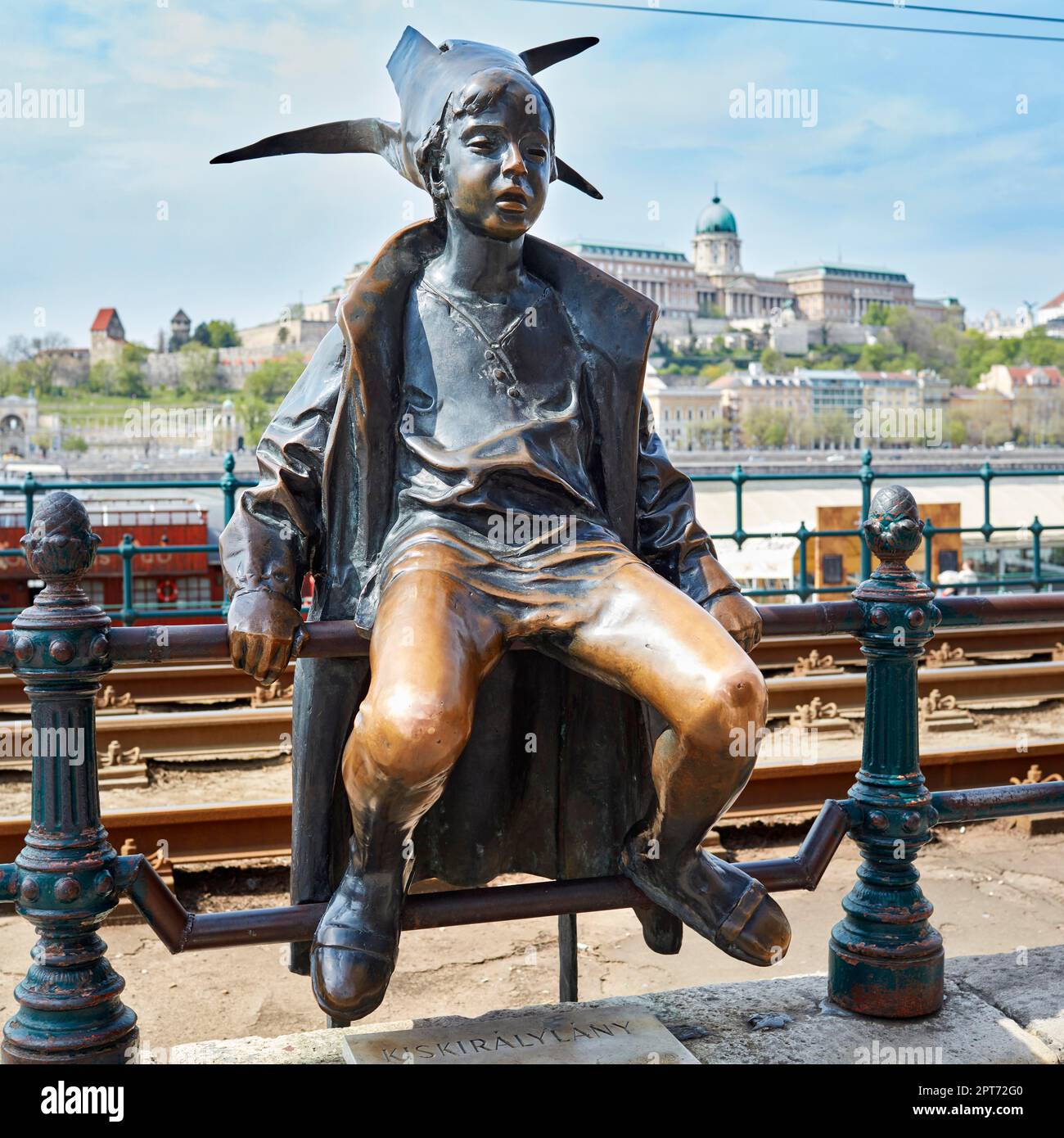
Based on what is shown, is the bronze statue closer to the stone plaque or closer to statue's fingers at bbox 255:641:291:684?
statue's fingers at bbox 255:641:291:684

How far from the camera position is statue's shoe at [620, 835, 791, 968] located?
2.66m

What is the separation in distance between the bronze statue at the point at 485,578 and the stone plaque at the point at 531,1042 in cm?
22

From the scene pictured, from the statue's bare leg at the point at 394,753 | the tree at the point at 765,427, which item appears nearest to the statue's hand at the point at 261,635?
the statue's bare leg at the point at 394,753

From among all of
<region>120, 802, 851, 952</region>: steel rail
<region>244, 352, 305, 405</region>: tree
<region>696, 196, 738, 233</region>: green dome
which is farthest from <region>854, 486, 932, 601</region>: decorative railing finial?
<region>696, 196, 738, 233</region>: green dome

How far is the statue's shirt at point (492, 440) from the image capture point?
8.89ft

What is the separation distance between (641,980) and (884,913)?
2.13 meters

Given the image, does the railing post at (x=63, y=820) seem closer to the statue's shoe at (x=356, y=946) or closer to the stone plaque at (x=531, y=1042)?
the statue's shoe at (x=356, y=946)

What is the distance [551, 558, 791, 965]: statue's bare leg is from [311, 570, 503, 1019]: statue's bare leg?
229 mm

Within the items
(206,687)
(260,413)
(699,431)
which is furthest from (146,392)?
(206,687)

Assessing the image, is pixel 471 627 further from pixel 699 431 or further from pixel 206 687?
pixel 699 431

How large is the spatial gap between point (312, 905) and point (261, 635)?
0.56 metres

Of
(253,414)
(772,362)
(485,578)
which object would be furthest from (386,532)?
(772,362)

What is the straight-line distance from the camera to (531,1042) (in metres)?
2.75

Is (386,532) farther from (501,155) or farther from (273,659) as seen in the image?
(501,155)
